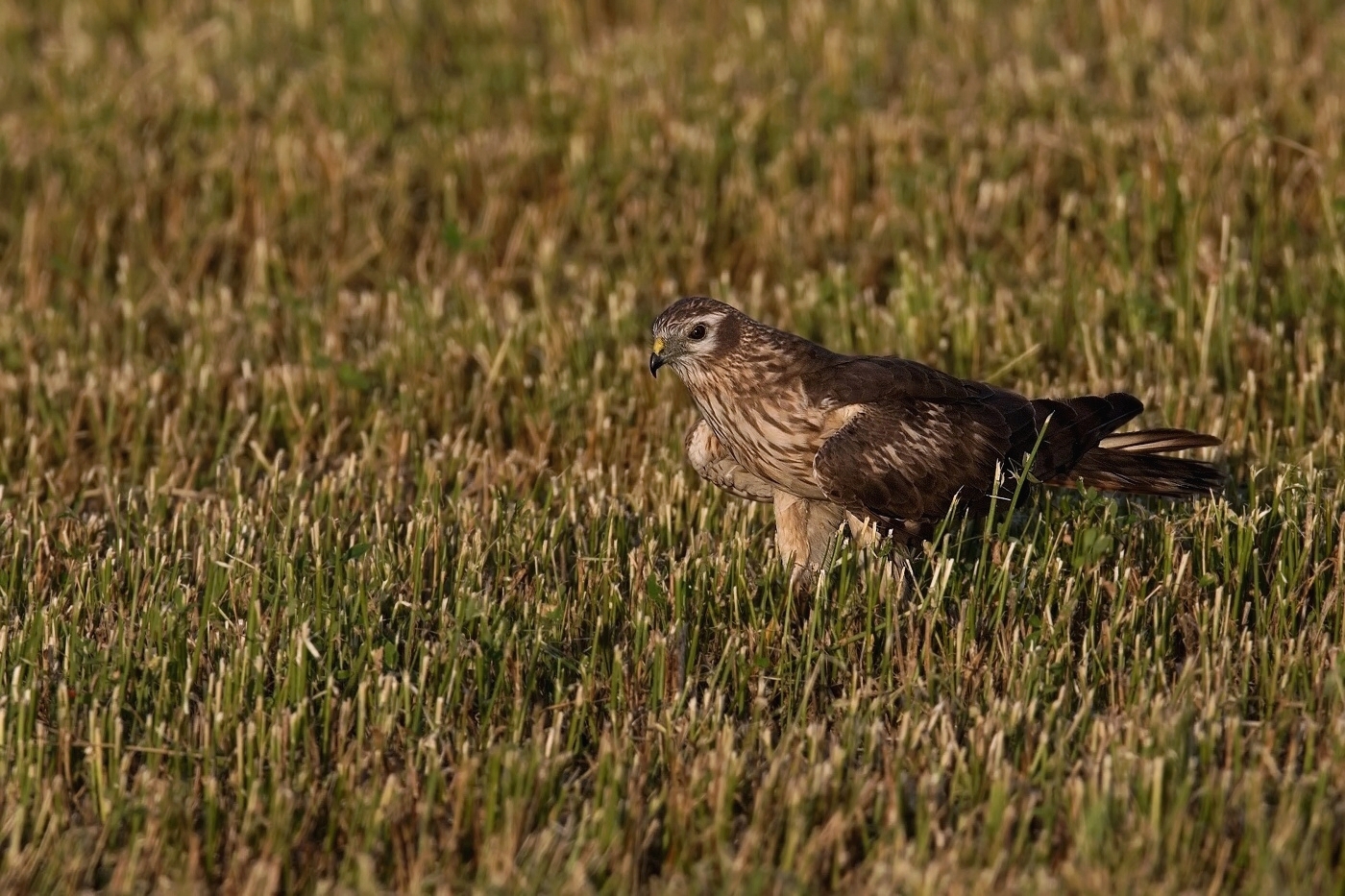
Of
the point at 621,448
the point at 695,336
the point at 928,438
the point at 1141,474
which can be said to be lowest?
the point at 621,448

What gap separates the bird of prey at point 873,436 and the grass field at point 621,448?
196 mm

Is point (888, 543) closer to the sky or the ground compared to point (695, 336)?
closer to the ground

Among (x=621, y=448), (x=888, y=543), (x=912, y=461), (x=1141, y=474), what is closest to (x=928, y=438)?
(x=912, y=461)

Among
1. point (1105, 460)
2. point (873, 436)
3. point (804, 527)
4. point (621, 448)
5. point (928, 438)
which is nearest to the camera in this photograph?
point (873, 436)

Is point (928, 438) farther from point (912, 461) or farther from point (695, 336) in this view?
point (695, 336)

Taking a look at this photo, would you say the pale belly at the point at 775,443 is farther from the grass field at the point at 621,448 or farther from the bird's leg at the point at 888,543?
the grass field at the point at 621,448

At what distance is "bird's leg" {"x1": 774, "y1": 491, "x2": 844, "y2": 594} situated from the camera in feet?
18.8

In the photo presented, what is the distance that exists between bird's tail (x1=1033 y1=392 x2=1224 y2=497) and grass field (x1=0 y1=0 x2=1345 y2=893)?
0.18 m

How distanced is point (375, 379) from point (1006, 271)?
3.06m

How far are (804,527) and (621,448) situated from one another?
136cm

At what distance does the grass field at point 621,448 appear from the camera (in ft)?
13.9

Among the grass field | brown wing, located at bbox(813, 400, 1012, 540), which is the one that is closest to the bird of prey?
brown wing, located at bbox(813, 400, 1012, 540)

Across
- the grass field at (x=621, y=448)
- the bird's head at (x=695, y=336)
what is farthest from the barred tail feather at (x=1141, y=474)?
the bird's head at (x=695, y=336)

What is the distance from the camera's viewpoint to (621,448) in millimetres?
6938
